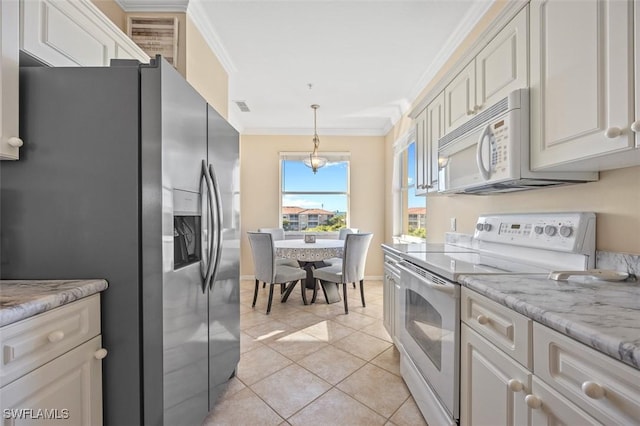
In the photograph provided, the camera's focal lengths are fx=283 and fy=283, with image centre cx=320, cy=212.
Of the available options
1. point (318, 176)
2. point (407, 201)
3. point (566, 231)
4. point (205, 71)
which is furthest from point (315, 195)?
point (566, 231)

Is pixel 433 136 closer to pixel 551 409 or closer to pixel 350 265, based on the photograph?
pixel 350 265

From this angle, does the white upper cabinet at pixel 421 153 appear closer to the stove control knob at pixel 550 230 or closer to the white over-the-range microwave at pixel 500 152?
the white over-the-range microwave at pixel 500 152

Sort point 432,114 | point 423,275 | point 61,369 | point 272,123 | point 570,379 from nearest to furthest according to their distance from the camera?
point 570,379, point 61,369, point 423,275, point 432,114, point 272,123

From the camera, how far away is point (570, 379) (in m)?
0.70

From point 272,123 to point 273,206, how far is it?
145 centimetres

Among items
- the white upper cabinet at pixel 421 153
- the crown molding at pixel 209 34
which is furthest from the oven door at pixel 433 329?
the crown molding at pixel 209 34

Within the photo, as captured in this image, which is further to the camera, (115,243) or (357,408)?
(357,408)

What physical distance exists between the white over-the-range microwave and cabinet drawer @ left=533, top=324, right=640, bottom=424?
823 millimetres

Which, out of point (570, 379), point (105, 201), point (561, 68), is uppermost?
point (561, 68)

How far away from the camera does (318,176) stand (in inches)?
206

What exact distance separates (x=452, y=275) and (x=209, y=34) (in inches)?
106

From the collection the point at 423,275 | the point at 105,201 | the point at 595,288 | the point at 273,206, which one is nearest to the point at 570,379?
the point at 595,288

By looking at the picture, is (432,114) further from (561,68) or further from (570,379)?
(570,379)

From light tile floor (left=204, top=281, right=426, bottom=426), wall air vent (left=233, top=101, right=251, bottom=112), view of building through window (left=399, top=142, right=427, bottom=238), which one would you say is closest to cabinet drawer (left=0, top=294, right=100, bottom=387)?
light tile floor (left=204, top=281, right=426, bottom=426)
